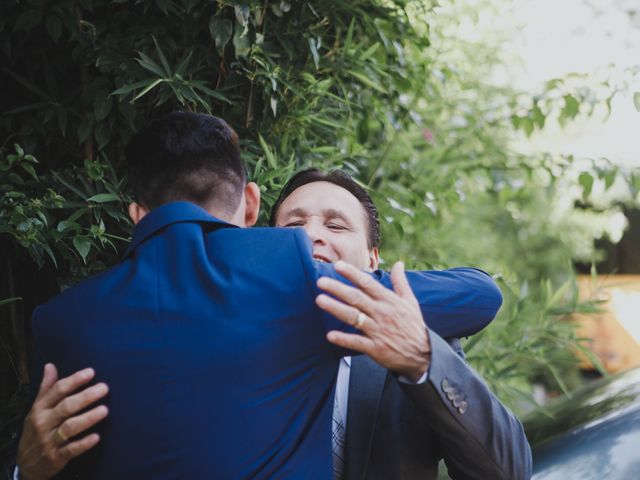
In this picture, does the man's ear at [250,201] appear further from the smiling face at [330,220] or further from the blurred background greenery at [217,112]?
the blurred background greenery at [217,112]

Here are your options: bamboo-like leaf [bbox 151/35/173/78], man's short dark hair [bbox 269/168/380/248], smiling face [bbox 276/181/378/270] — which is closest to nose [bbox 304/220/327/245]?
smiling face [bbox 276/181/378/270]

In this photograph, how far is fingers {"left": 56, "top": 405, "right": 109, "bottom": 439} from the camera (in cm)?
154

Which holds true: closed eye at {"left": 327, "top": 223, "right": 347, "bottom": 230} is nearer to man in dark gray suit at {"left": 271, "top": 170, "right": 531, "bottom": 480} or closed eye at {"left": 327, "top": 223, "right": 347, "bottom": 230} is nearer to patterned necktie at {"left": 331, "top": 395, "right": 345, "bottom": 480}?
man in dark gray suit at {"left": 271, "top": 170, "right": 531, "bottom": 480}

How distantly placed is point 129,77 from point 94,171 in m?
0.31

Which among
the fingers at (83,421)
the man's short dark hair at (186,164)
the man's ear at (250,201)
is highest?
the man's short dark hair at (186,164)

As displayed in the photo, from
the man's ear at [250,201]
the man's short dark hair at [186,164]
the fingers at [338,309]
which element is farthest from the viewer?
the man's ear at [250,201]

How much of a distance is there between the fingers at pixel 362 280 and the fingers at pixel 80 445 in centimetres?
60

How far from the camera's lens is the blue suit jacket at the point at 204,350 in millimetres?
1504

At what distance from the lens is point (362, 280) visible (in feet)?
4.98

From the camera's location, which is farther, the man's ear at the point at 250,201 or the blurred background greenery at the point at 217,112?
the blurred background greenery at the point at 217,112

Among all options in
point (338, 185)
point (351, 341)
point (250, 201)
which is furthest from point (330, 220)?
point (351, 341)

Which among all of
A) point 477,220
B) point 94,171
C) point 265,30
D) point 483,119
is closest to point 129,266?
point 94,171

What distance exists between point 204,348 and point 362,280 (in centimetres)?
33

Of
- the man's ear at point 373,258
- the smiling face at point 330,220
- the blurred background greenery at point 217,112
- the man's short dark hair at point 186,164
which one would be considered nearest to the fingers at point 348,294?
the man's short dark hair at point 186,164
